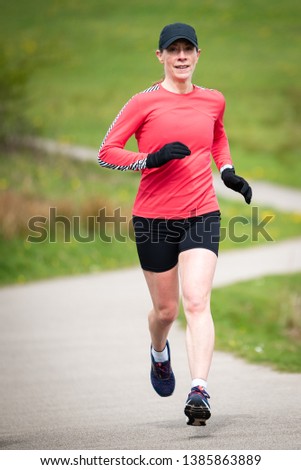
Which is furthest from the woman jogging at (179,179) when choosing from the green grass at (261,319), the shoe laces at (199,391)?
the green grass at (261,319)

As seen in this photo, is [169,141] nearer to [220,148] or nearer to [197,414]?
[220,148]

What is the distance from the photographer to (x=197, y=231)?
6520 millimetres

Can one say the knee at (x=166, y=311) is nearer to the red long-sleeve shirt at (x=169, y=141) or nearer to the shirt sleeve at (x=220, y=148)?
the red long-sleeve shirt at (x=169, y=141)

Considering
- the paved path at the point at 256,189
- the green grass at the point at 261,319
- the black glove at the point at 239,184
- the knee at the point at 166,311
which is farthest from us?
the paved path at the point at 256,189

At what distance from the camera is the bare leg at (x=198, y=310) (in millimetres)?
6312

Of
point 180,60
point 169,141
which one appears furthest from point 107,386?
point 180,60

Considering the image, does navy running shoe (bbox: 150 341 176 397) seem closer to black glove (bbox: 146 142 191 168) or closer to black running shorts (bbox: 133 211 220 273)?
black running shorts (bbox: 133 211 220 273)

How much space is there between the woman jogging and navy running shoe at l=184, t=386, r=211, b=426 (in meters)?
0.13

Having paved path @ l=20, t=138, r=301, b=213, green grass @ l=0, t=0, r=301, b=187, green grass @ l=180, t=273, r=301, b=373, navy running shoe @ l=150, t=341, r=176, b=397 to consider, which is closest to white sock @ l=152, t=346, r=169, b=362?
navy running shoe @ l=150, t=341, r=176, b=397

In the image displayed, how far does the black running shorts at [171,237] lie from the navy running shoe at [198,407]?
0.80 meters

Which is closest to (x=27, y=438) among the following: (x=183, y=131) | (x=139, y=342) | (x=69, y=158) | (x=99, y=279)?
(x=183, y=131)

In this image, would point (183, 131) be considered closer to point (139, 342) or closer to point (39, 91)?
point (139, 342)

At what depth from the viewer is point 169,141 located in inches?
255

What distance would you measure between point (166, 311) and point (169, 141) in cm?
97
